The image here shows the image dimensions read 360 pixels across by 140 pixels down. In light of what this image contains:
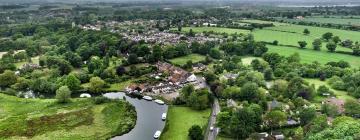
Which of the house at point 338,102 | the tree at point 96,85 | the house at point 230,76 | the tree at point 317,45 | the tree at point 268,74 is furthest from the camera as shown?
the tree at point 317,45

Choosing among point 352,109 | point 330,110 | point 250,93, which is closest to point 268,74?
point 250,93

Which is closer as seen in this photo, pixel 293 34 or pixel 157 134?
pixel 157 134

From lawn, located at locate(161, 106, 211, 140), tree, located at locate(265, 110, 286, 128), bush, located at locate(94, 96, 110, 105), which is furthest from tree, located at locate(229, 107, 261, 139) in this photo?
bush, located at locate(94, 96, 110, 105)

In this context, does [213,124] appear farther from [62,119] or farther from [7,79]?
[7,79]

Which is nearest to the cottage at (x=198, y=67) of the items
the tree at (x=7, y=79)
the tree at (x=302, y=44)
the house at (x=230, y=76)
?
the house at (x=230, y=76)

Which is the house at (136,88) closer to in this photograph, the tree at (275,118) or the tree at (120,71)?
the tree at (120,71)

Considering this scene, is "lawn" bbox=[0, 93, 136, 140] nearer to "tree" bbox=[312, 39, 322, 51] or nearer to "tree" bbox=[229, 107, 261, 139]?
"tree" bbox=[229, 107, 261, 139]
